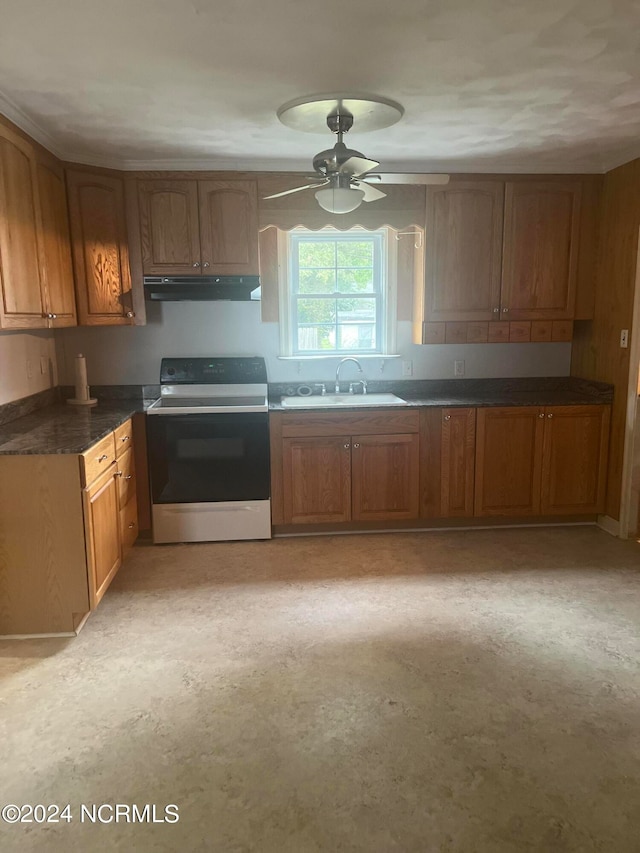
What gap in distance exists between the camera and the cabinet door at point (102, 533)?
2.74 meters

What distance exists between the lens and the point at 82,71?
2.41 meters

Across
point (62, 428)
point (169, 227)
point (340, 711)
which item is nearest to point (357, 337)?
point (169, 227)

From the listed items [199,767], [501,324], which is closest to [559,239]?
[501,324]

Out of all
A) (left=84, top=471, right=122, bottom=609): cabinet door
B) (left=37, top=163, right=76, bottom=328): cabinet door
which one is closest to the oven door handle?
(left=84, top=471, right=122, bottom=609): cabinet door

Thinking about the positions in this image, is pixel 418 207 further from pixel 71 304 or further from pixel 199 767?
pixel 199 767

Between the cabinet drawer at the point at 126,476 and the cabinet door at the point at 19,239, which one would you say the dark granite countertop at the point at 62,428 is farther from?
the cabinet door at the point at 19,239

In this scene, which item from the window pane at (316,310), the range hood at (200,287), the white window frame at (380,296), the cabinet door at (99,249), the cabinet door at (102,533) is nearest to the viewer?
the cabinet door at (102,533)

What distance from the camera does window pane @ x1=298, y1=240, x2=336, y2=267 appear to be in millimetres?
4289

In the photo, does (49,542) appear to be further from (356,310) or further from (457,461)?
(356,310)

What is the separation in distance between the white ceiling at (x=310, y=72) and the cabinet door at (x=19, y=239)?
0.61 feet

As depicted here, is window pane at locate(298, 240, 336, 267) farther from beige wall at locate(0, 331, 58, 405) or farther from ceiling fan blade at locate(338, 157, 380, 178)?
beige wall at locate(0, 331, 58, 405)

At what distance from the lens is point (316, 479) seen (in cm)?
392

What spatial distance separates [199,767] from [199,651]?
719mm

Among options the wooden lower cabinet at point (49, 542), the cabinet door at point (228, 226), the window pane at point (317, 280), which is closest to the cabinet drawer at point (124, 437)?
the wooden lower cabinet at point (49, 542)
